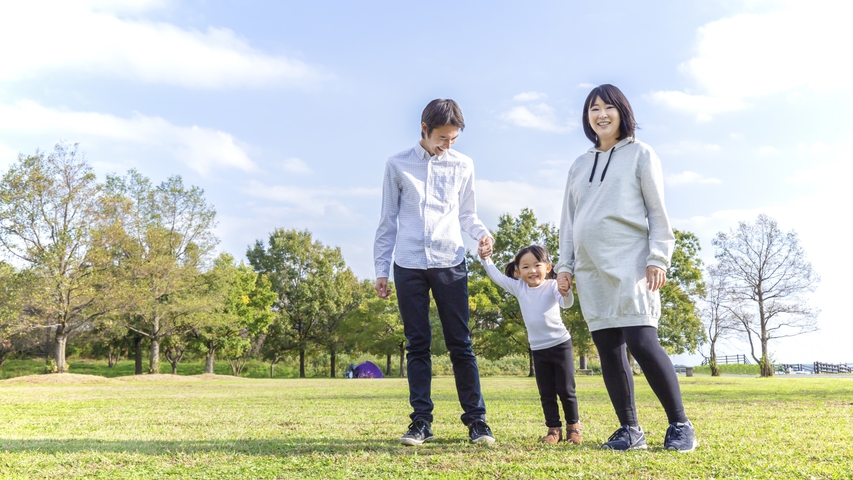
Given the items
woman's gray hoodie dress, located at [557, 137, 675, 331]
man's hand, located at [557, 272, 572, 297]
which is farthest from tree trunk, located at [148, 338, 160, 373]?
woman's gray hoodie dress, located at [557, 137, 675, 331]

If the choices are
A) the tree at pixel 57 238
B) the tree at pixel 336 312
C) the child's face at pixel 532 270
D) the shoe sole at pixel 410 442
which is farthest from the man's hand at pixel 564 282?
the tree at pixel 336 312

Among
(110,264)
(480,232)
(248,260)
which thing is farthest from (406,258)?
(248,260)

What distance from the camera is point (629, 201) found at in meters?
3.36

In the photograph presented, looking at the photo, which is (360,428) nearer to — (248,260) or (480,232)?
(480,232)

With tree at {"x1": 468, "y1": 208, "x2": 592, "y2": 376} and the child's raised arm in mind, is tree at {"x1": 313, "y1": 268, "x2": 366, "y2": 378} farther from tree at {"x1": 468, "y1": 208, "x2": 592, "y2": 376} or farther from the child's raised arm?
the child's raised arm

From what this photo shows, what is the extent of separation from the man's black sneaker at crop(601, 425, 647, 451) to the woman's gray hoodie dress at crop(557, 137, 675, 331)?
0.56m

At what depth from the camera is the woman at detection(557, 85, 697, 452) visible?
321 centimetres

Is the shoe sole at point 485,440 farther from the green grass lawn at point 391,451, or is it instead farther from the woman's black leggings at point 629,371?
the woman's black leggings at point 629,371

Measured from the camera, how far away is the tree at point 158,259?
27.4 meters

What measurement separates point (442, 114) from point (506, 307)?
100 feet

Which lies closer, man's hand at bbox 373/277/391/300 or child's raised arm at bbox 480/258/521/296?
man's hand at bbox 373/277/391/300

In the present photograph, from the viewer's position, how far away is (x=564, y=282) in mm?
3660

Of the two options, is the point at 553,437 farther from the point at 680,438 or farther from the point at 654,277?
the point at 654,277

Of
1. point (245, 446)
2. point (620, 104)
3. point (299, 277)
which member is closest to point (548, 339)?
point (620, 104)
